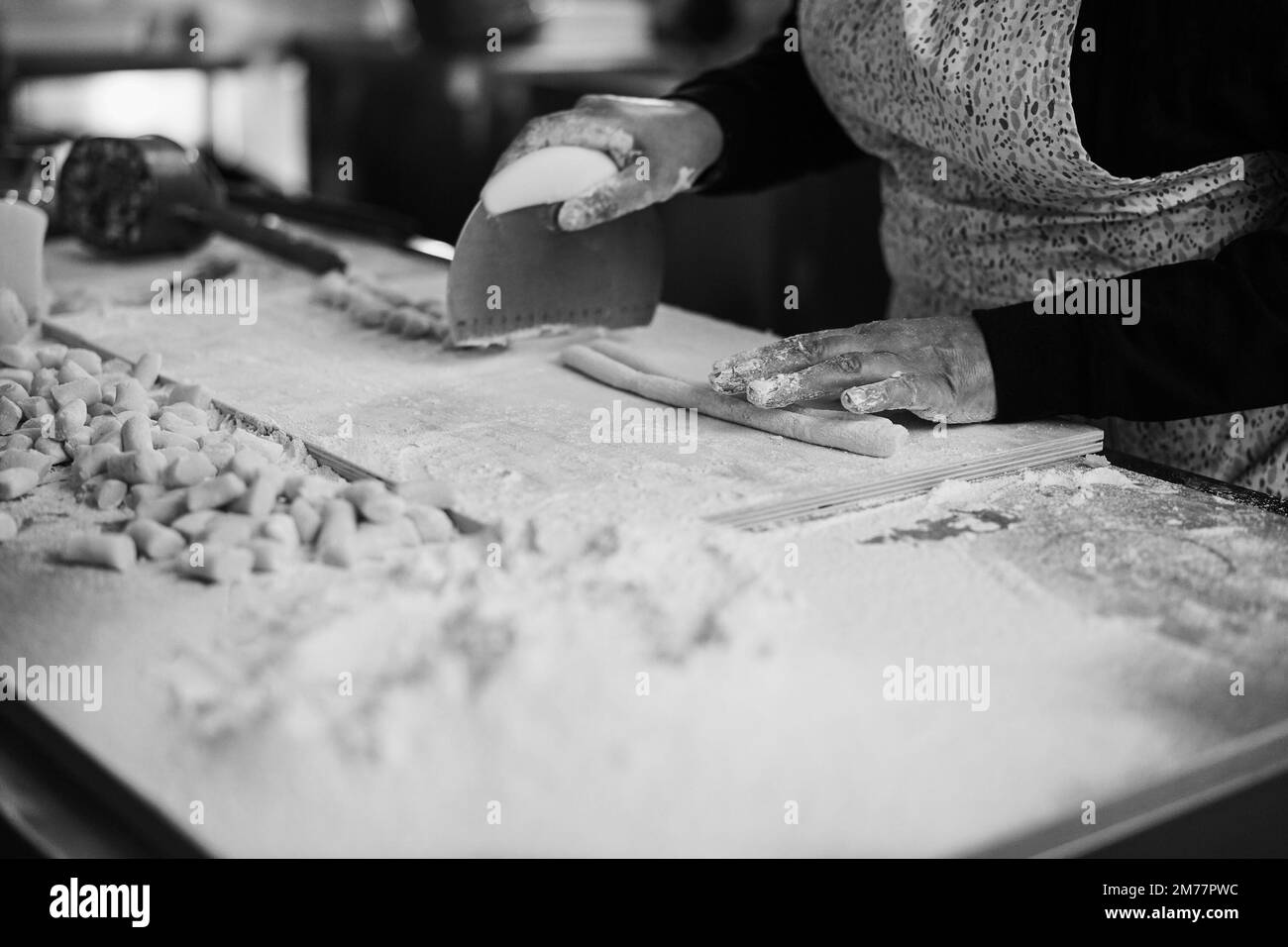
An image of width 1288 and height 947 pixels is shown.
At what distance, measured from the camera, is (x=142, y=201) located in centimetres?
222

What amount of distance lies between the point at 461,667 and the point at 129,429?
0.54 m

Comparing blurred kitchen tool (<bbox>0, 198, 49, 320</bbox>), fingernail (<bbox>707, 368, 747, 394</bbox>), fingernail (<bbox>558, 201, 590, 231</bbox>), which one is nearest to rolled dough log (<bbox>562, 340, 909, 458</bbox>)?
fingernail (<bbox>707, 368, 747, 394</bbox>)

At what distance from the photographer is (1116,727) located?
91cm

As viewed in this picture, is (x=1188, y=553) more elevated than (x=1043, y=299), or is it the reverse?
(x=1043, y=299)

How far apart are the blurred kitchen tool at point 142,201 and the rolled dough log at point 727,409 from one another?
74cm

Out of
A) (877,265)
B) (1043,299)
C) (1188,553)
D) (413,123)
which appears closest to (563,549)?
(1188,553)

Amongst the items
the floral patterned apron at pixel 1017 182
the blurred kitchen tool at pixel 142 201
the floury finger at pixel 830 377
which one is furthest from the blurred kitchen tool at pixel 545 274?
the blurred kitchen tool at pixel 142 201

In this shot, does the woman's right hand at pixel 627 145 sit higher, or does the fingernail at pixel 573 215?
the woman's right hand at pixel 627 145

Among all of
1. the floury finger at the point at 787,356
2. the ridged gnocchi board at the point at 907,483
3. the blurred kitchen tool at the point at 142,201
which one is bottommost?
the ridged gnocchi board at the point at 907,483

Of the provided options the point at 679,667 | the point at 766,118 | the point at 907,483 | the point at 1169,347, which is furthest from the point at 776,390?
the point at 766,118

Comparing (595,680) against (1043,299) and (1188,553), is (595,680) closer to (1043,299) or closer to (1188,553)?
(1188,553)

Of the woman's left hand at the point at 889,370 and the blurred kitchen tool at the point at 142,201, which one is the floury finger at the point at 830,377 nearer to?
the woman's left hand at the point at 889,370

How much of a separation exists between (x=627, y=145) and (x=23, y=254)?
0.83 meters

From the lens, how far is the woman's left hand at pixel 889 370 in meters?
1.38
